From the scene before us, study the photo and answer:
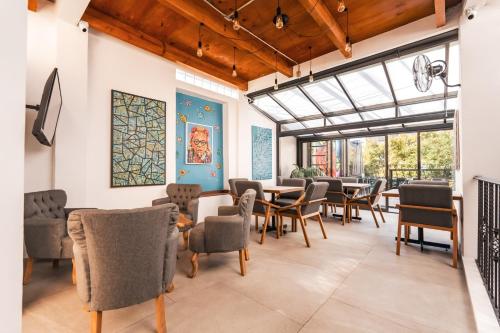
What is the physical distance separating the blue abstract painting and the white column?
1.88 meters

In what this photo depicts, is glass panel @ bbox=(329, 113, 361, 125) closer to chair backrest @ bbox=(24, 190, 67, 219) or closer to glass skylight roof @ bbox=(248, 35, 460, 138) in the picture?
glass skylight roof @ bbox=(248, 35, 460, 138)

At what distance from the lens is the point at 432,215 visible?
290 centimetres

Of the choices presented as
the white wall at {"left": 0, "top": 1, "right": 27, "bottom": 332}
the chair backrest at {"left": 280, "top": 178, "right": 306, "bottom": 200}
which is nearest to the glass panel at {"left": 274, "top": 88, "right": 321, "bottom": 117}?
the chair backrest at {"left": 280, "top": 178, "right": 306, "bottom": 200}

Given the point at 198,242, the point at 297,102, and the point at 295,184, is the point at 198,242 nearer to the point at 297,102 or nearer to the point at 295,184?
the point at 295,184

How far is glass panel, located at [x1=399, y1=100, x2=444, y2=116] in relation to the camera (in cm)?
513

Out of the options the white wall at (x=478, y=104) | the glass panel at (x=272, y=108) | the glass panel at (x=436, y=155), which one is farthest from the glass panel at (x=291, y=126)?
the white wall at (x=478, y=104)

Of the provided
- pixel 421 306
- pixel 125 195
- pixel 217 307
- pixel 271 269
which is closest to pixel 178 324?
pixel 217 307

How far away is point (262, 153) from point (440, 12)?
4779 millimetres

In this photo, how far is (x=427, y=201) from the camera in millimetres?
2918

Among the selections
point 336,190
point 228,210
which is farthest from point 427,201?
point 228,210

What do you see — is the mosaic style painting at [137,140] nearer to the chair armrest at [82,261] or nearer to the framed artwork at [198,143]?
the framed artwork at [198,143]

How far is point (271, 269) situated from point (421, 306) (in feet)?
4.68

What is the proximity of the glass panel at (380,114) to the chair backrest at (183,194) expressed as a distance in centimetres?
468

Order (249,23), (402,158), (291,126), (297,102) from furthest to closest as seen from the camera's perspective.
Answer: (291,126) < (297,102) < (402,158) < (249,23)
